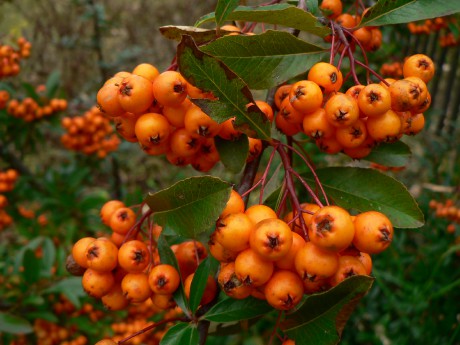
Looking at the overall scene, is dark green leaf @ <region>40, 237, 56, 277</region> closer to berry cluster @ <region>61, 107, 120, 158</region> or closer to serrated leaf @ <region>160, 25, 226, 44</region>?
berry cluster @ <region>61, 107, 120, 158</region>

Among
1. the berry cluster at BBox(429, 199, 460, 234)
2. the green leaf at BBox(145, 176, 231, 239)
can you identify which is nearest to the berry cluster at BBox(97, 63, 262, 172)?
the green leaf at BBox(145, 176, 231, 239)

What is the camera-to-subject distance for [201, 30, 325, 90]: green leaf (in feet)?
3.68

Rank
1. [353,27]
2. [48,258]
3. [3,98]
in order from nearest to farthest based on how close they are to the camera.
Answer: [353,27] < [48,258] < [3,98]

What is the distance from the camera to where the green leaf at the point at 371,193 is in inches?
44.7

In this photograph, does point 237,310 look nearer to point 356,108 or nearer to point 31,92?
point 356,108

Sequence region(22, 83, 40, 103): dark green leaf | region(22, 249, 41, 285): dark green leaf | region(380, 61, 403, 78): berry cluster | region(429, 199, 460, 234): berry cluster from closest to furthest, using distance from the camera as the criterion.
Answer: region(22, 249, 41, 285): dark green leaf, region(380, 61, 403, 78): berry cluster, region(429, 199, 460, 234): berry cluster, region(22, 83, 40, 103): dark green leaf

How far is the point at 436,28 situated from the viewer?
10.1ft

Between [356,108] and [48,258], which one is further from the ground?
[356,108]

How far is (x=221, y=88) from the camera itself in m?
1.07

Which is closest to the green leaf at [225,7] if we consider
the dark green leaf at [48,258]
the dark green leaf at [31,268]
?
the dark green leaf at [31,268]

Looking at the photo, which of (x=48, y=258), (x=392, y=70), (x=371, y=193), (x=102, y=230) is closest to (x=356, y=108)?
(x=371, y=193)

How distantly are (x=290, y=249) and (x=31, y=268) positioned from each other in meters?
1.95

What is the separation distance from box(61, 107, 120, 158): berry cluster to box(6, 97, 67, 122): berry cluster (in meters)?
0.12

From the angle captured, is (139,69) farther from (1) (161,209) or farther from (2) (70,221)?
(2) (70,221)
